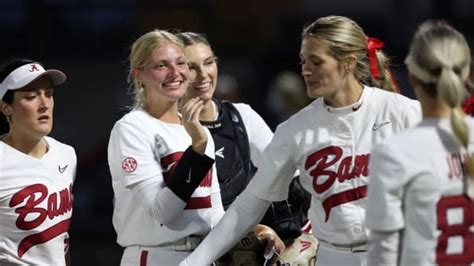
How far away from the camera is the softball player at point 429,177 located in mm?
3520

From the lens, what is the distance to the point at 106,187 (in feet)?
32.6

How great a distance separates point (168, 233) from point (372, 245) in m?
1.30

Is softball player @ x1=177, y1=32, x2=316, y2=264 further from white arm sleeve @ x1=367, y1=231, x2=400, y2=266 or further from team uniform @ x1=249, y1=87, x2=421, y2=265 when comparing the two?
white arm sleeve @ x1=367, y1=231, x2=400, y2=266

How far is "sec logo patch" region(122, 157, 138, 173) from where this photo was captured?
15.3ft

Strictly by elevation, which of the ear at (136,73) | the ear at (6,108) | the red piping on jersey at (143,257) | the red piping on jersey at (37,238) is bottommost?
the red piping on jersey at (143,257)

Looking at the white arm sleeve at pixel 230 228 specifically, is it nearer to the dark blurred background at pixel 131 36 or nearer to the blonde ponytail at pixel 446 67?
the blonde ponytail at pixel 446 67

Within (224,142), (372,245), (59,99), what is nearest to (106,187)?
(59,99)

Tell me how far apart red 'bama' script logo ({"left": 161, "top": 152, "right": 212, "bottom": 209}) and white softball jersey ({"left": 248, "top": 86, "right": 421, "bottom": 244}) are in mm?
375

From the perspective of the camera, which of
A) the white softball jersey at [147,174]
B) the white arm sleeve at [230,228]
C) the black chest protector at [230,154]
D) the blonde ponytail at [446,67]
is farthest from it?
the black chest protector at [230,154]

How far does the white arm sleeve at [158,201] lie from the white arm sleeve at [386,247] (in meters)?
1.17

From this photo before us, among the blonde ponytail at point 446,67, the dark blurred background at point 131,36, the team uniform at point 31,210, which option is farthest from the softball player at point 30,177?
the dark blurred background at point 131,36

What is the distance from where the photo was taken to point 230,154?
16.8 ft

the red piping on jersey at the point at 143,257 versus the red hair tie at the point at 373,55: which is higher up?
the red hair tie at the point at 373,55

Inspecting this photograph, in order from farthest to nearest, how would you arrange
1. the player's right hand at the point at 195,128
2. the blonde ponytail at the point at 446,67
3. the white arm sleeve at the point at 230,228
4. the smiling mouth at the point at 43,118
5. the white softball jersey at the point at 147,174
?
the smiling mouth at the point at 43,118, the white softball jersey at the point at 147,174, the player's right hand at the point at 195,128, the white arm sleeve at the point at 230,228, the blonde ponytail at the point at 446,67
